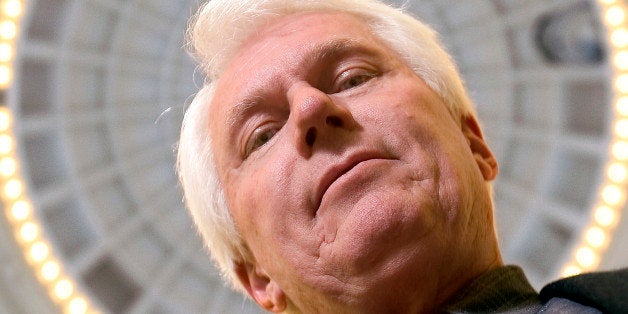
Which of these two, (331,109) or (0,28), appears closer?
(331,109)

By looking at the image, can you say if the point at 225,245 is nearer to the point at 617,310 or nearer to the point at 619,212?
the point at 617,310

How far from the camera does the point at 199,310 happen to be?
9.68 meters

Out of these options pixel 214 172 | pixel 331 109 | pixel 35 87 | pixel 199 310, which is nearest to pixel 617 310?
pixel 331 109

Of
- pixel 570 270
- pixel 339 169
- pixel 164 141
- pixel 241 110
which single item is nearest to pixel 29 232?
pixel 164 141

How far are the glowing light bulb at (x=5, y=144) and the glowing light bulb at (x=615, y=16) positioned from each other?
7.35 metres

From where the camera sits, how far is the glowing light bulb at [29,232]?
24.5ft

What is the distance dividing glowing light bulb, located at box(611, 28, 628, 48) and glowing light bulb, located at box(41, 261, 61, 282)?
750 centimetres

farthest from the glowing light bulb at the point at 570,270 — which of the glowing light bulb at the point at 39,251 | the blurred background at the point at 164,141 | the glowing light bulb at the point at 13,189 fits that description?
the glowing light bulb at the point at 13,189

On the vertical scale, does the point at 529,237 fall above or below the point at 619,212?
below

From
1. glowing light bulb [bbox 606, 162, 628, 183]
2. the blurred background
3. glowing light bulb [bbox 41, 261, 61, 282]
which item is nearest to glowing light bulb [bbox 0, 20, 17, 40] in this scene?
the blurred background

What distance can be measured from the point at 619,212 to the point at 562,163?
1.42m

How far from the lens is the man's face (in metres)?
2.05

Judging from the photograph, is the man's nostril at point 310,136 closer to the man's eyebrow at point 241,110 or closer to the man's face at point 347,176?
the man's face at point 347,176

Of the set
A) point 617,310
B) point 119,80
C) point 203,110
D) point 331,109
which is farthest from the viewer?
point 119,80
